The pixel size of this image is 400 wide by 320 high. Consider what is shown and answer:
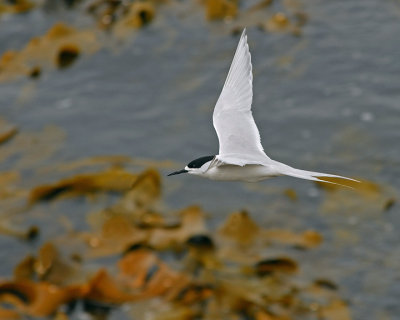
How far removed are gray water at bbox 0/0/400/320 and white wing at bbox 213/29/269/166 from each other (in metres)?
3.02

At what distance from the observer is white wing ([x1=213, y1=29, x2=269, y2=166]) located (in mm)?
8828

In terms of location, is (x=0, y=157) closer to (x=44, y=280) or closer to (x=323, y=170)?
(x=44, y=280)

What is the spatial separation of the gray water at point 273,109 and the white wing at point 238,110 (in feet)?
9.90

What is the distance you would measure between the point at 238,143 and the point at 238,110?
0.59 metres

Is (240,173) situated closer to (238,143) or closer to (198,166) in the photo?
(198,166)

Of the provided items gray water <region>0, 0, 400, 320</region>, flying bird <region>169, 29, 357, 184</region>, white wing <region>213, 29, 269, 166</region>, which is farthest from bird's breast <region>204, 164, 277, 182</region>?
gray water <region>0, 0, 400, 320</region>

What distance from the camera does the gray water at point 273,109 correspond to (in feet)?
39.2

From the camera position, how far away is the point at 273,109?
558 inches

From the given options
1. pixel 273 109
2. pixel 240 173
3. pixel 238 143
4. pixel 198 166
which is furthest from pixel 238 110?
pixel 273 109

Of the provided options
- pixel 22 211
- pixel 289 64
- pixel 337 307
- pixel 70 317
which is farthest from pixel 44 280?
pixel 289 64

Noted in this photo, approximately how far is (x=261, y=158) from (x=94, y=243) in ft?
13.2

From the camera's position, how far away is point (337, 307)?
36.2ft

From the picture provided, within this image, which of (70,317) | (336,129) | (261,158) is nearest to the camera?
(261,158)

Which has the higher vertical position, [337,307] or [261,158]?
[261,158]
